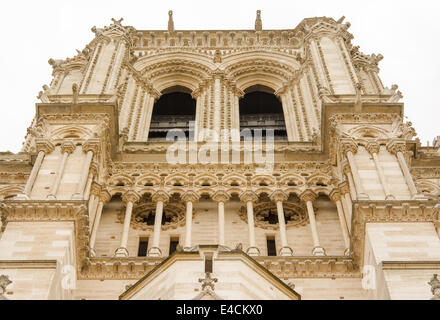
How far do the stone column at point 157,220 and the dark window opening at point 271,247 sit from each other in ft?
8.92

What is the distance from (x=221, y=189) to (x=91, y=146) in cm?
362

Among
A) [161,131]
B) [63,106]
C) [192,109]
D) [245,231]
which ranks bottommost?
[245,231]

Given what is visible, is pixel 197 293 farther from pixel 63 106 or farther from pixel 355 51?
pixel 355 51

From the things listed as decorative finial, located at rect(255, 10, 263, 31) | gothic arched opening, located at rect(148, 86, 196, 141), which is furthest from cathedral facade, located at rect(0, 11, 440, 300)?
decorative finial, located at rect(255, 10, 263, 31)

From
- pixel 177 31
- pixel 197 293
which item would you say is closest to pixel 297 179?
pixel 197 293

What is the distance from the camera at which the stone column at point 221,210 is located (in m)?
22.0

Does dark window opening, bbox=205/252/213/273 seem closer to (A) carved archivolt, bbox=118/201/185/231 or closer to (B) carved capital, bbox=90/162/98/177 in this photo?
(A) carved archivolt, bbox=118/201/185/231

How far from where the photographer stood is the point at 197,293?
15.8 metres

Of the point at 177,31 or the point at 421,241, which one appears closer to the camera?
the point at 421,241
